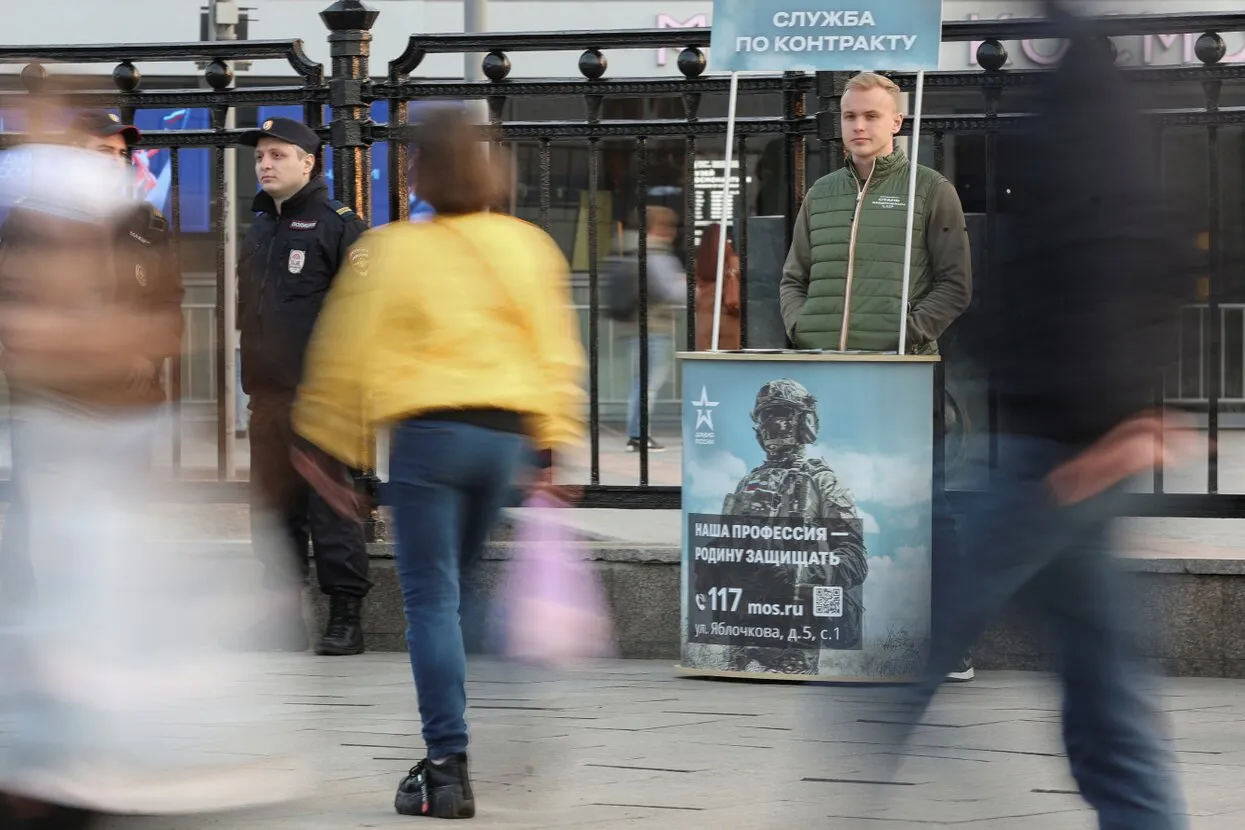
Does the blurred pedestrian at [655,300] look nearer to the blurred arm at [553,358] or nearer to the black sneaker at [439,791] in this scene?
the blurred arm at [553,358]

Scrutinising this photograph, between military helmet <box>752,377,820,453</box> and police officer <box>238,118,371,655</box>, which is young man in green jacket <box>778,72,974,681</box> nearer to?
military helmet <box>752,377,820,453</box>

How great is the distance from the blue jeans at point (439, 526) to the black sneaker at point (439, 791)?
0.04 metres

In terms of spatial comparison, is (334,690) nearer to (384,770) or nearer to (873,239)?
(384,770)

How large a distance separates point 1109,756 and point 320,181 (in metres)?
4.44

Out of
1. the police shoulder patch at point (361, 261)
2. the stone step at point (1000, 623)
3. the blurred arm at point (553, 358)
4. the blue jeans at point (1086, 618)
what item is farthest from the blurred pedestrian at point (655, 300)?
the blue jeans at point (1086, 618)

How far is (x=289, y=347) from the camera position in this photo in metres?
7.20

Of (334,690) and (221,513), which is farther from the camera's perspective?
(221,513)

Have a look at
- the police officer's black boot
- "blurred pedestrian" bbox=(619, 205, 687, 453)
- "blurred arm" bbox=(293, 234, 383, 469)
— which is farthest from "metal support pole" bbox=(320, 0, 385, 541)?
"blurred arm" bbox=(293, 234, 383, 469)

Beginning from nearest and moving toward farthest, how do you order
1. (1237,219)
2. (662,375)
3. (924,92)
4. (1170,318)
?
(1170,318) → (924,92) → (1237,219) → (662,375)

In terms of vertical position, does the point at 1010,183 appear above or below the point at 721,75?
below

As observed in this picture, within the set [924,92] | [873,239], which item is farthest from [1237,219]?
[873,239]

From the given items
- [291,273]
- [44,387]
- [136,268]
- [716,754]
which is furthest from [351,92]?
[44,387]

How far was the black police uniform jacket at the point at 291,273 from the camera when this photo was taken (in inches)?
283

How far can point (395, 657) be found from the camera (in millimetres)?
7344
